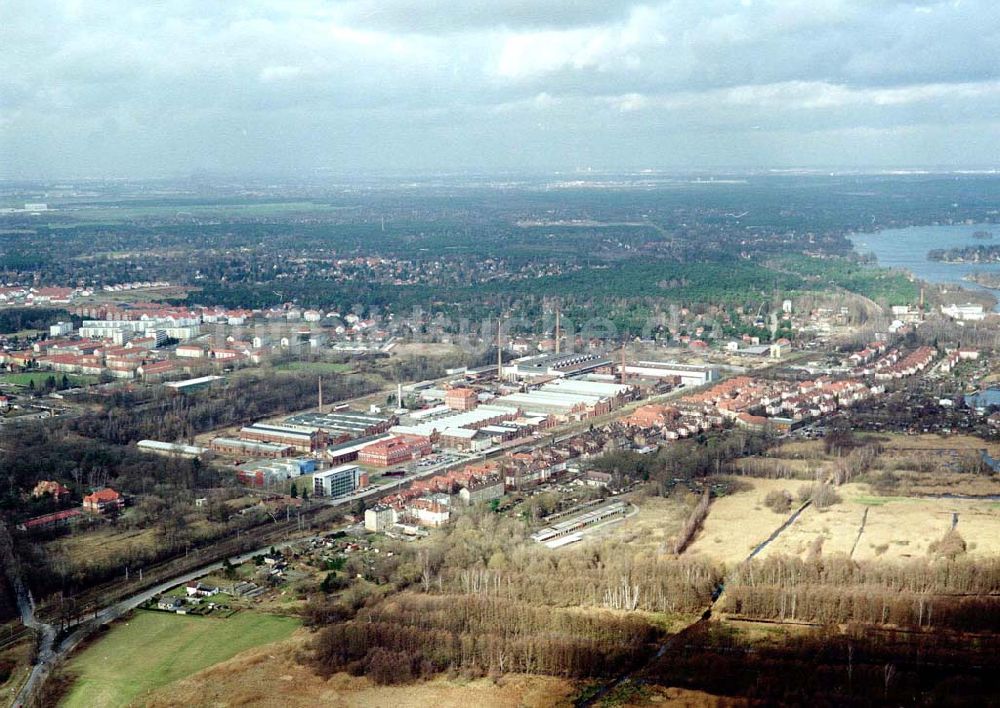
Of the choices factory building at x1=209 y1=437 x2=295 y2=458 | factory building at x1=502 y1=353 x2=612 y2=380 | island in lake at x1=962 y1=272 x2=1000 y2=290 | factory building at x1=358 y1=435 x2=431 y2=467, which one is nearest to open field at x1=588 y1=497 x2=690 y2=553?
factory building at x1=358 y1=435 x2=431 y2=467

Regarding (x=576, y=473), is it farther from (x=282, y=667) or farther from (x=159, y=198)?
(x=159, y=198)

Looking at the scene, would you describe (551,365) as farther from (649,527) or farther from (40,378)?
(649,527)

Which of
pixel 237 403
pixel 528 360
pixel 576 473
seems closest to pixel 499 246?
pixel 528 360

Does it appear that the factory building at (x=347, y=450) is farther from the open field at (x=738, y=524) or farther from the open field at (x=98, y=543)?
the open field at (x=738, y=524)

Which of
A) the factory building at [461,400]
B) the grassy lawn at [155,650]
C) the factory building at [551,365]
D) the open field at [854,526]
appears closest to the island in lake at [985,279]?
the factory building at [551,365]

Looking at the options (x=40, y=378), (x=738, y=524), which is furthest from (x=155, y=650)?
(x=40, y=378)

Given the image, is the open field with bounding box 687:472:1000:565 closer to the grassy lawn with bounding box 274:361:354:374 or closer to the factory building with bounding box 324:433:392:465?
the factory building with bounding box 324:433:392:465
